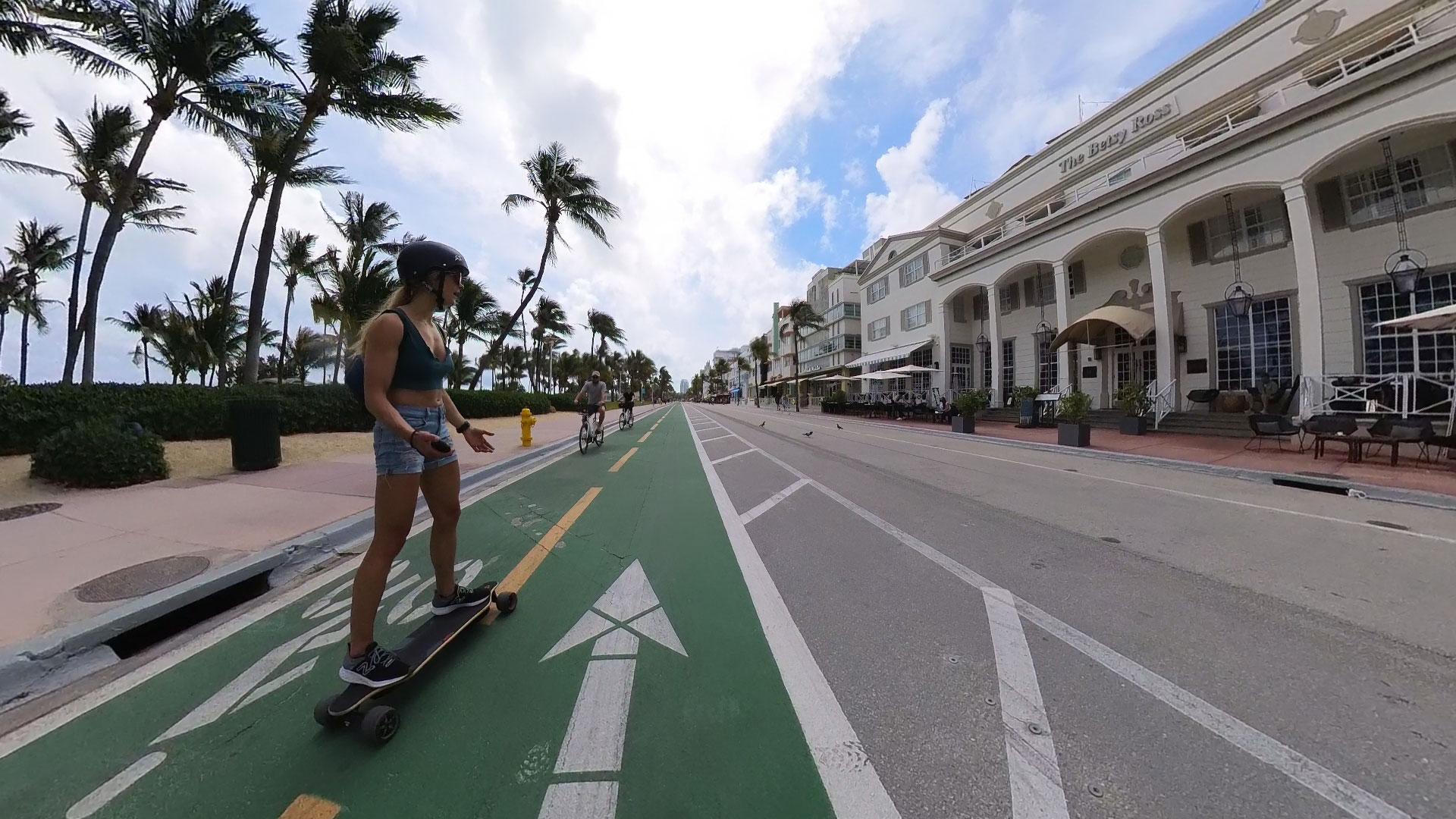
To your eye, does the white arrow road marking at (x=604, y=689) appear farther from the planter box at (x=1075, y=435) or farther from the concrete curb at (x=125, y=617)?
the planter box at (x=1075, y=435)

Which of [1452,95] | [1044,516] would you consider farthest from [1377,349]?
[1044,516]

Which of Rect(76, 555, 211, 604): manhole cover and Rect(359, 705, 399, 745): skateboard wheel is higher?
Rect(76, 555, 211, 604): manhole cover

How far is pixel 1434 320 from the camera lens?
818 cm

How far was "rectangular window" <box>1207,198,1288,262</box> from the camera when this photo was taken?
13930 mm

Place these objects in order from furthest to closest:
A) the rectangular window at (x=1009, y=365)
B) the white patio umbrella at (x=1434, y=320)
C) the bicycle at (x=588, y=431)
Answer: the rectangular window at (x=1009, y=365) → the bicycle at (x=588, y=431) → the white patio umbrella at (x=1434, y=320)

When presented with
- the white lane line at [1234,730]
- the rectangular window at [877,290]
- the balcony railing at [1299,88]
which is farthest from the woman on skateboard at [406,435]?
the rectangular window at [877,290]

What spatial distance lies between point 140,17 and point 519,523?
13.4 m

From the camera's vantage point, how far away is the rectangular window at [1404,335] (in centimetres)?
1130

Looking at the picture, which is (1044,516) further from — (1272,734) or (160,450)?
(160,450)

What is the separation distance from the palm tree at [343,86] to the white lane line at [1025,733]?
14.8 m

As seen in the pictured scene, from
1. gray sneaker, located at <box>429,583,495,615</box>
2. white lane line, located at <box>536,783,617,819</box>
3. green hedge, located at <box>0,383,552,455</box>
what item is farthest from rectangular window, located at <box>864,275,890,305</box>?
white lane line, located at <box>536,783,617,819</box>

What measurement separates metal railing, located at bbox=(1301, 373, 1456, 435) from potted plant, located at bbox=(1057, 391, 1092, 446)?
4.18 meters

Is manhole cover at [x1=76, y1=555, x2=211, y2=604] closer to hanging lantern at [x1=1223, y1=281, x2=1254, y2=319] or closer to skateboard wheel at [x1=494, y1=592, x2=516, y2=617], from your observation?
skateboard wheel at [x1=494, y1=592, x2=516, y2=617]

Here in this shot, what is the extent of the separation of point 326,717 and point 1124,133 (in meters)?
29.2
